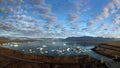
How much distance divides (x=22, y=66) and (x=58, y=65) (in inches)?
125

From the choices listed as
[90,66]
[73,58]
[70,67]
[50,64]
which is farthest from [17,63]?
[73,58]

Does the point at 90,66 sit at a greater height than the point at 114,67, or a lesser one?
greater

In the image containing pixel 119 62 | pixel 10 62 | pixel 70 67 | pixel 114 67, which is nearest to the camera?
pixel 10 62

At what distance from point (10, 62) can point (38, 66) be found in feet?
8.10

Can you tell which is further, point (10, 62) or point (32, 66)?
point (32, 66)

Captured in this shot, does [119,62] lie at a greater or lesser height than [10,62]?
lesser

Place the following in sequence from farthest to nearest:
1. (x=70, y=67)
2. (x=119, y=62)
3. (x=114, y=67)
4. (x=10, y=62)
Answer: (x=119, y=62) < (x=114, y=67) < (x=70, y=67) < (x=10, y=62)

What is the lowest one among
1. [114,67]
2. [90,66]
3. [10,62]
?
[114,67]

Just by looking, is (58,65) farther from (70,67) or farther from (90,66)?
(90,66)

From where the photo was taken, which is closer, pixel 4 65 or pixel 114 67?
pixel 4 65

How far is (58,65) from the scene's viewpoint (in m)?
12.9

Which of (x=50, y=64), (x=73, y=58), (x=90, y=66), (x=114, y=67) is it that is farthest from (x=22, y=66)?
(x=114, y=67)

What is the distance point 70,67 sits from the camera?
13883 millimetres

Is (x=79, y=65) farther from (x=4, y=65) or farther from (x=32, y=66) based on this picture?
(x=4, y=65)
